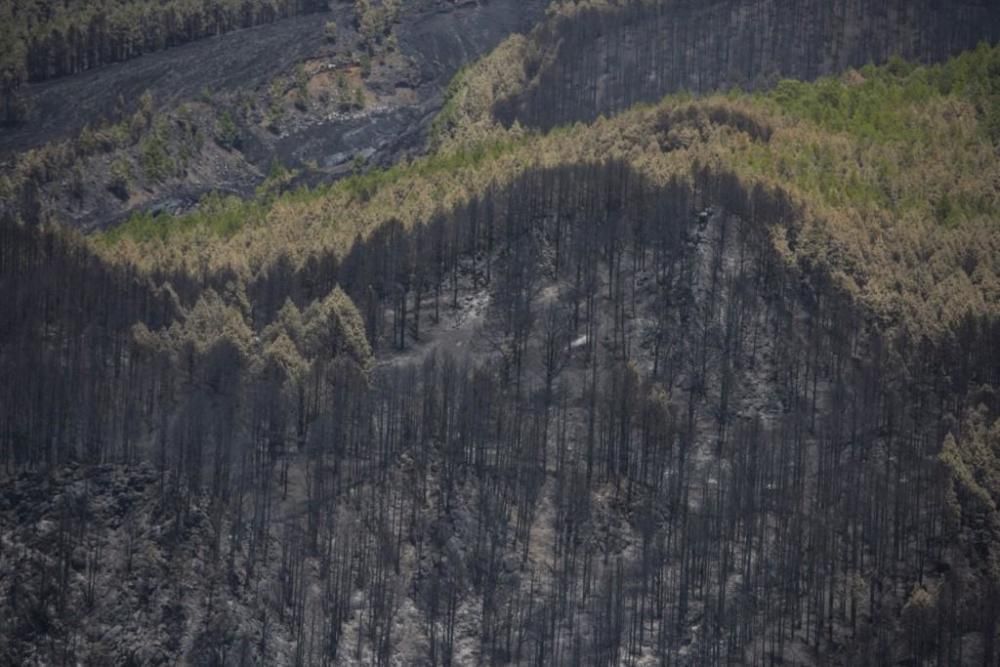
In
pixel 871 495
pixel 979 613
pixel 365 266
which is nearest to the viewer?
pixel 979 613

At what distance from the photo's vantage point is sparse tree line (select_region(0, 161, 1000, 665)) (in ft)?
510

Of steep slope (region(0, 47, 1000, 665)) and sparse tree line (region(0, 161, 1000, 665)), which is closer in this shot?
steep slope (region(0, 47, 1000, 665))

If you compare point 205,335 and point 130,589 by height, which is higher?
point 205,335

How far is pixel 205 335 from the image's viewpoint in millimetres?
182000

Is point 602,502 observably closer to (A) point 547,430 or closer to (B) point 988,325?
(A) point 547,430

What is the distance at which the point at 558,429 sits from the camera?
172 meters

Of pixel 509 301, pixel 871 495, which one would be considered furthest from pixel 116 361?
pixel 871 495

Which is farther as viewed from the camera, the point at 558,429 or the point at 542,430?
the point at 558,429

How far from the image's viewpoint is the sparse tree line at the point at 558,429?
6117 inches

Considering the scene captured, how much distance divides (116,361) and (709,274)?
5320cm

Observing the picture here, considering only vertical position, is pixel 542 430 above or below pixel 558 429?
below

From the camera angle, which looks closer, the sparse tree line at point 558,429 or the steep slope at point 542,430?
the steep slope at point 542,430

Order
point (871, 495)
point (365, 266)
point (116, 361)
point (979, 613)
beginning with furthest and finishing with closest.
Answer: point (365, 266) < point (116, 361) < point (871, 495) < point (979, 613)

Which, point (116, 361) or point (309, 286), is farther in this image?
point (309, 286)
